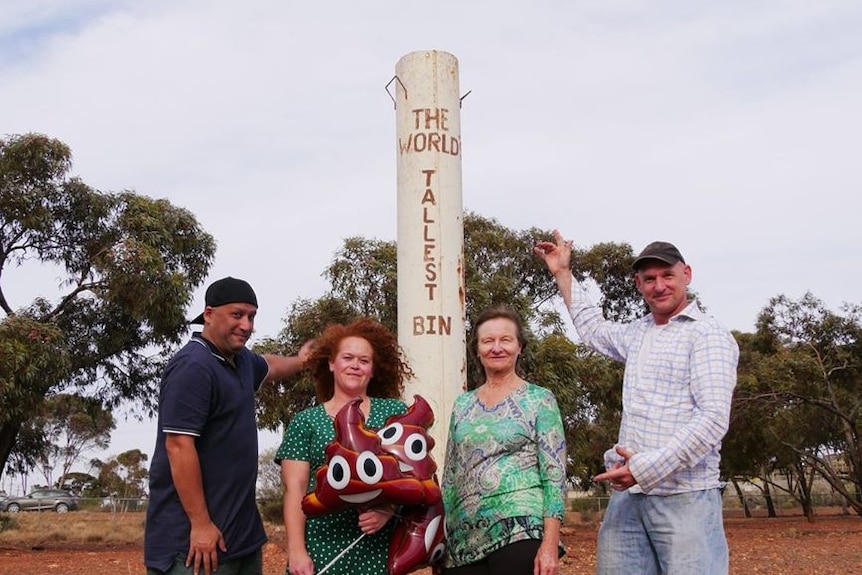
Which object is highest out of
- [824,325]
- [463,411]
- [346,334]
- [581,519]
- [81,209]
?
[81,209]

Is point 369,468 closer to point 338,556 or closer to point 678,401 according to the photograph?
point 338,556

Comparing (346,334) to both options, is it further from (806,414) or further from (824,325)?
(806,414)

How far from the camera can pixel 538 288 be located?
18.1 meters

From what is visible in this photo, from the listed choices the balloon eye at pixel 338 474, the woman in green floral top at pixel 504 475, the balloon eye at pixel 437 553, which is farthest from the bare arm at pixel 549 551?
the balloon eye at pixel 338 474

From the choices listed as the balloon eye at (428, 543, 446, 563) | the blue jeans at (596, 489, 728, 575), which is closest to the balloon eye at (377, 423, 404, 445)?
the balloon eye at (428, 543, 446, 563)

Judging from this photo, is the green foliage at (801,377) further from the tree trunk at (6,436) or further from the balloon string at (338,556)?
the balloon string at (338,556)

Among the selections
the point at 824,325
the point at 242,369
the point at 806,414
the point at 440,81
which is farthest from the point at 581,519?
the point at 242,369

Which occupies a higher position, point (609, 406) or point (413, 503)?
point (609, 406)

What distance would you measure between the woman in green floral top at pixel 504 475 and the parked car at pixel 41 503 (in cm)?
2998

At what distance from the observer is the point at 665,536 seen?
350 cm

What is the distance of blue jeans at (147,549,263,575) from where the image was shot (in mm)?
3812

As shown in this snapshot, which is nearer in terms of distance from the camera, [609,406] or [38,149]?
[38,149]

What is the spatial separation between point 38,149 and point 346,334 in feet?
44.1

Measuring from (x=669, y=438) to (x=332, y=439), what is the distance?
1.27 meters
